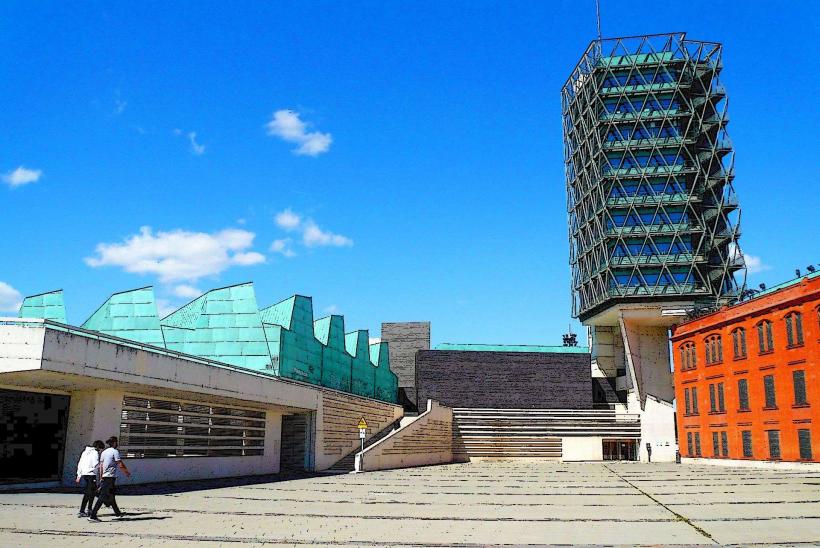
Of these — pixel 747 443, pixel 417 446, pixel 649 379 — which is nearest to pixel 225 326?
pixel 417 446

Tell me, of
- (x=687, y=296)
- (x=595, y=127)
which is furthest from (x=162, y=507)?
(x=595, y=127)

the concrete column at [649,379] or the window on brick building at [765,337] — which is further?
the concrete column at [649,379]

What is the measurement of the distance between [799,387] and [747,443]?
6.76 meters

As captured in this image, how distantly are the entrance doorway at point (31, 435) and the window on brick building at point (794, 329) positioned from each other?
121 ft

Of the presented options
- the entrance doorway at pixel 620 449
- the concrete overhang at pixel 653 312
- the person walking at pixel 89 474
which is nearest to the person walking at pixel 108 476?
the person walking at pixel 89 474

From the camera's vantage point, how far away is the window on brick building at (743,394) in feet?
149

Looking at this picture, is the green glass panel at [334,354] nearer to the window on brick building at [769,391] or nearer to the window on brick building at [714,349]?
the window on brick building at [714,349]

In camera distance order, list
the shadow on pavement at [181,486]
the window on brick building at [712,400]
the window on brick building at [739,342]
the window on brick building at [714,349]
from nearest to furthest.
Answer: the shadow on pavement at [181,486] < the window on brick building at [739,342] < the window on brick building at [714,349] < the window on brick building at [712,400]

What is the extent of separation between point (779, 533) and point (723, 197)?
57081 millimetres

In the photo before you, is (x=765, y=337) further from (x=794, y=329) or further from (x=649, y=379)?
(x=649, y=379)

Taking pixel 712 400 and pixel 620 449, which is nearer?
pixel 712 400

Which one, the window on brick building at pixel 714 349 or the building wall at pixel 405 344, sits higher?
the building wall at pixel 405 344

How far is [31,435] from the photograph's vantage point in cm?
2119

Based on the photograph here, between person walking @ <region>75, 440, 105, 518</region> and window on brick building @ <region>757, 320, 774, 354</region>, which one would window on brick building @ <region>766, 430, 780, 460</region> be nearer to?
window on brick building @ <region>757, 320, 774, 354</region>
